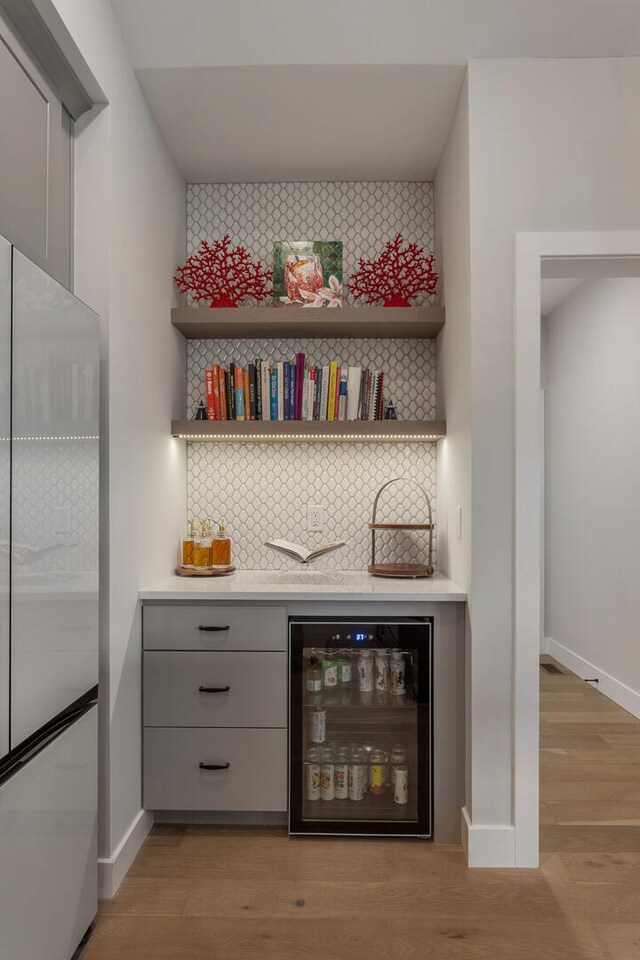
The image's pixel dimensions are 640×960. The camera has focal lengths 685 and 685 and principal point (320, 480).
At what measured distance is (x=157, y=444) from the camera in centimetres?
267

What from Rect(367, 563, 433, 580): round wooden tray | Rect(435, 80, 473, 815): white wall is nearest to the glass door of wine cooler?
Rect(435, 80, 473, 815): white wall

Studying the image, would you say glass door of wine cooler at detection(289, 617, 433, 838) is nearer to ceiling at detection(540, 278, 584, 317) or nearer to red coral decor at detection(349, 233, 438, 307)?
red coral decor at detection(349, 233, 438, 307)

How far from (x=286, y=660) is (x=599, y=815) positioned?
1367 millimetres

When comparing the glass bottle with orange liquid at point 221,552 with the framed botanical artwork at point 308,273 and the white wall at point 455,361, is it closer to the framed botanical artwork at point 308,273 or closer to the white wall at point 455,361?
the white wall at point 455,361

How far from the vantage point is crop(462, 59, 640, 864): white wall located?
7.54 ft

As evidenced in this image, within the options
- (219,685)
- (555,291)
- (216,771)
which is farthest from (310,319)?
(555,291)

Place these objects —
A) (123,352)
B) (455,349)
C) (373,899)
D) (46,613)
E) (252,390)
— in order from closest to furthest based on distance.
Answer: (46,613) → (373,899) → (123,352) → (455,349) → (252,390)

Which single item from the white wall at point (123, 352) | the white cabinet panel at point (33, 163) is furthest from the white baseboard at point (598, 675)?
the white cabinet panel at point (33, 163)

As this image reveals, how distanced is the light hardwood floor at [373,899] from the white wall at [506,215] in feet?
0.87

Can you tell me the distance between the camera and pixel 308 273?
3.03 meters

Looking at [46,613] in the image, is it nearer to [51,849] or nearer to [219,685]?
[51,849]

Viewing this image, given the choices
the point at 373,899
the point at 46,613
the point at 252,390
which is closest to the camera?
the point at 46,613

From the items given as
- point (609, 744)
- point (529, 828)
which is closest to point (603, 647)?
point (609, 744)

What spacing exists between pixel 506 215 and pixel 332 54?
0.79 metres
